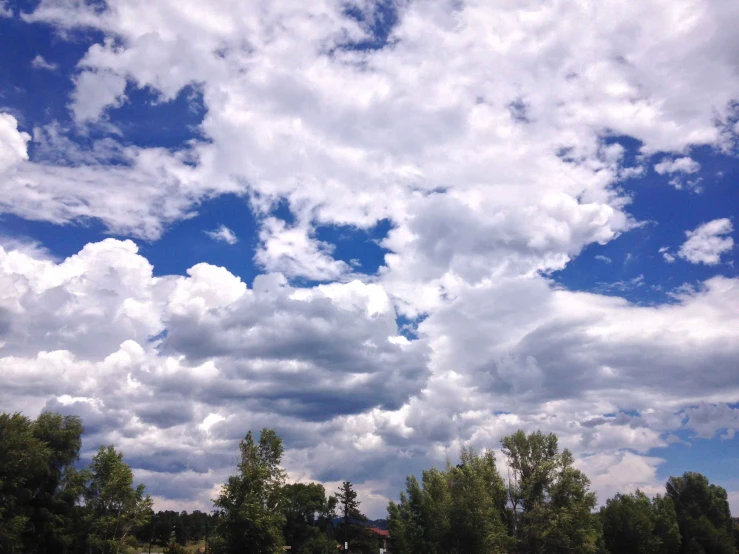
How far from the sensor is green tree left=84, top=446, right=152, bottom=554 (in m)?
73.3

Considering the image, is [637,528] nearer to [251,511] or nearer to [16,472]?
[251,511]

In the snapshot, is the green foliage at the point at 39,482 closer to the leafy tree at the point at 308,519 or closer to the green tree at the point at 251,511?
the green tree at the point at 251,511

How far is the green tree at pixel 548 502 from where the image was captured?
74.6 m

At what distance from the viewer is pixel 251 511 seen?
55.1m

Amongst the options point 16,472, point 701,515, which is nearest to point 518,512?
point 16,472

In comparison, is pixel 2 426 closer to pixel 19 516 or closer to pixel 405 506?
pixel 19 516

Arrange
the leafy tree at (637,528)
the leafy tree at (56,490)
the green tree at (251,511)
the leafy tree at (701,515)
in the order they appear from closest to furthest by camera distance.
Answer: the green tree at (251,511)
the leafy tree at (56,490)
the leafy tree at (637,528)
the leafy tree at (701,515)

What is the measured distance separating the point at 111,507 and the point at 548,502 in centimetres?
5578

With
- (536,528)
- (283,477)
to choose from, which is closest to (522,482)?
(536,528)

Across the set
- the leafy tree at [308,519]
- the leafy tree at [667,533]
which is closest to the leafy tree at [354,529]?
the leafy tree at [308,519]

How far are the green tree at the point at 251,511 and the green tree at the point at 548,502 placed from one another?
34.6 meters

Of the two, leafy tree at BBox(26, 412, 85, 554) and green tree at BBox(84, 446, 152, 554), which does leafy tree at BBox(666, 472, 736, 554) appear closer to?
green tree at BBox(84, 446, 152, 554)

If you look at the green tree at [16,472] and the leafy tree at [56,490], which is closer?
the green tree at [16,472]

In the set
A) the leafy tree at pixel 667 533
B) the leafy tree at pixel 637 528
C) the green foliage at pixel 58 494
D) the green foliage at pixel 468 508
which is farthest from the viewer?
the leafy tree at pixel 667 533
